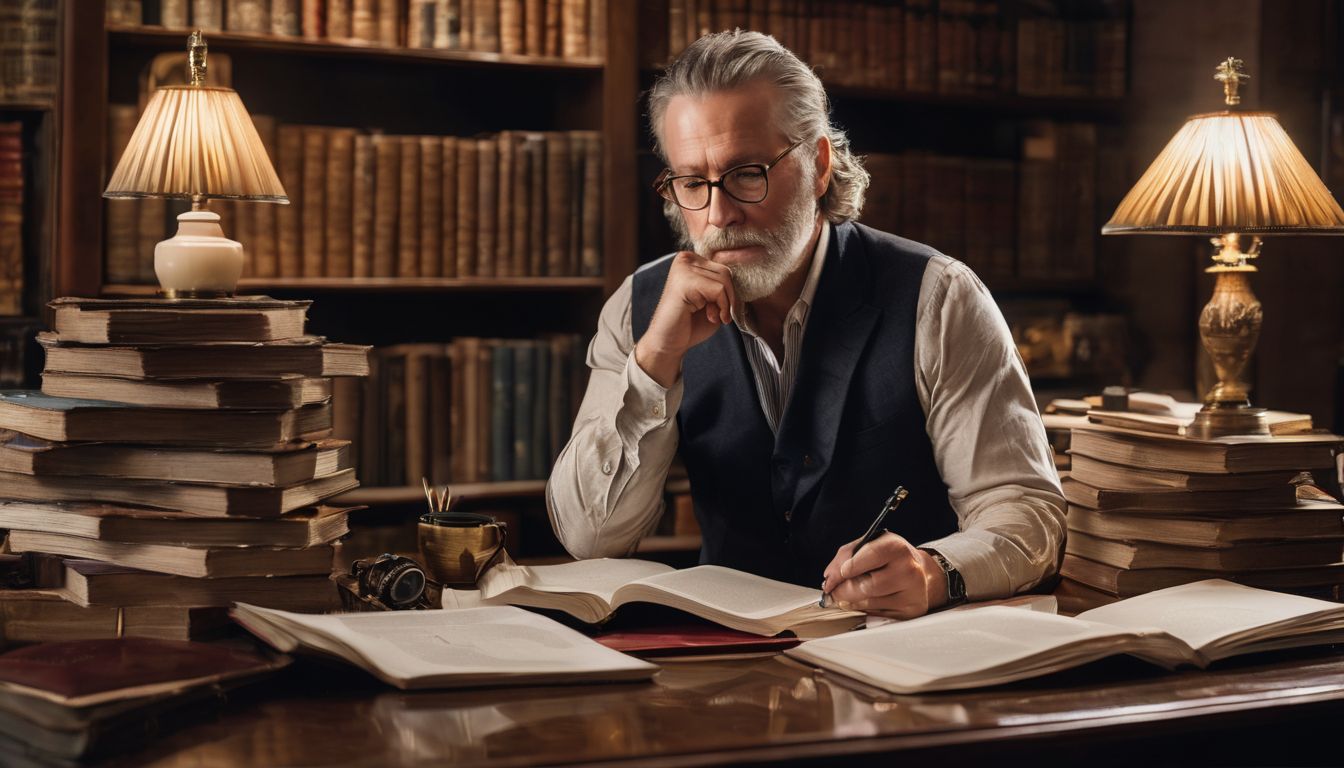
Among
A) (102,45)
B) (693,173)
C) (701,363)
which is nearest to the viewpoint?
(693,173)

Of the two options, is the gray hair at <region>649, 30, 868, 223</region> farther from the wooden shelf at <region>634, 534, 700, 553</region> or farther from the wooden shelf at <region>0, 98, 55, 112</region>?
the wooden shelf at <region>0, 98, 55, 112</region>

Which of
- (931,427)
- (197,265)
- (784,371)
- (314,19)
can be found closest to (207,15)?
(314,19)

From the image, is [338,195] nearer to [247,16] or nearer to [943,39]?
[247,16]

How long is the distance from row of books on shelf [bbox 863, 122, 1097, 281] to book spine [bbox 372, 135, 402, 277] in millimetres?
1069

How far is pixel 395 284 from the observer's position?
273cm

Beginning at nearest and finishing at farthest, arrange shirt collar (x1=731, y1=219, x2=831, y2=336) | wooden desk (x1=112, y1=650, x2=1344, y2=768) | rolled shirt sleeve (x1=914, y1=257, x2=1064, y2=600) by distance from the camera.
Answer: wooden desk (x1=112, y1=650, x2=1344, y2=768)
rolled shirt sleeve (x1=914, y1=257, x2=1064, y2=600)
shirt collar (x1=731, y1=219, x2=831, y2=336)

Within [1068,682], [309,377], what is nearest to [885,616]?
[1068,682]

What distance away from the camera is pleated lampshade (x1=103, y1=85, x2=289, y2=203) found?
1978 millimetres

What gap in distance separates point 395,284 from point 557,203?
15.3 inches

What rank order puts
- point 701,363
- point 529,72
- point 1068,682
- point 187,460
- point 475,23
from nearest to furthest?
point 1068,682 < point 187,460 < point 701,363 < point 475,23 < point 529,72

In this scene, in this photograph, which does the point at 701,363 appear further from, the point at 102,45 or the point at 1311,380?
the point at 1311,380

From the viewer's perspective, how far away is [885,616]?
1.36 m

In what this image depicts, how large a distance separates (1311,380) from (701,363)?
72.4 inches

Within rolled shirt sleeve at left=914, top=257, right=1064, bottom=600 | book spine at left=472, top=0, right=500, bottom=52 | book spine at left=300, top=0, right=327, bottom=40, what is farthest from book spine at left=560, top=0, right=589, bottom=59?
→ rolled shirt sleeve at left=914, top=257, right=1064, bottom=600
